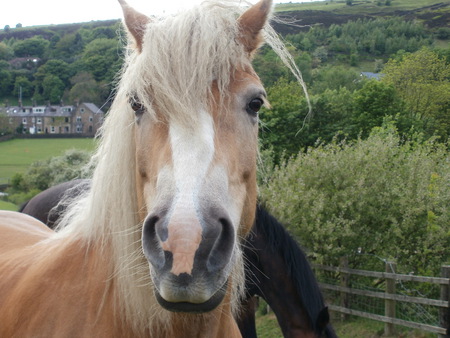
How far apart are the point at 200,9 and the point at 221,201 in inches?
41.4

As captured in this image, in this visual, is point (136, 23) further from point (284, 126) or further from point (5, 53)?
point (5, 53)

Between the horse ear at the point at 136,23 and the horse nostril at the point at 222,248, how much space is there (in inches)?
44.5

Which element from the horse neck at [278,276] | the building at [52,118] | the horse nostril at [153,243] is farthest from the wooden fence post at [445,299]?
the building at [52,118]

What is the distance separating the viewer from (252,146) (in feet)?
7.22

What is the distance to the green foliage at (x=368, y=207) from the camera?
35.9 feet

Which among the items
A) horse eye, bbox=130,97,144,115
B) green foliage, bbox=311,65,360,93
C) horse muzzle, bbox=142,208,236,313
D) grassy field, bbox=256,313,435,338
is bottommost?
grassy field, bbox=256,313,435,338

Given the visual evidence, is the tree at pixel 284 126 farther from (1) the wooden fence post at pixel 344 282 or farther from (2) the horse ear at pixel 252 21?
(2) the horse ear at pixel 252 21

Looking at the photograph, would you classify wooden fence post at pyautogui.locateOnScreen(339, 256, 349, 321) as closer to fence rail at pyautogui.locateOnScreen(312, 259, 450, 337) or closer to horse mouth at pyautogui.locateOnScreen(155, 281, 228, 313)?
fence rail at pyautogui.locateOnScreen(312, 259, 450, 337)

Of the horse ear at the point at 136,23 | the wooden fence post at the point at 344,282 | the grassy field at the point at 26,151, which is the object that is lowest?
the grassy field at the point at 26,151

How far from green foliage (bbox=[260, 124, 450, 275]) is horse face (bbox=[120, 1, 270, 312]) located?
28.6 feet

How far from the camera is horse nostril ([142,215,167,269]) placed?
5.36ft

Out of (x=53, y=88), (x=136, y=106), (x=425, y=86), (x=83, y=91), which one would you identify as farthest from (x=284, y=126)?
(x=53, y=88)

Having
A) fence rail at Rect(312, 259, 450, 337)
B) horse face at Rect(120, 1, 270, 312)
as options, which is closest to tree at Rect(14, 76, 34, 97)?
fence rail at Rect(312, 259, 450, 337)

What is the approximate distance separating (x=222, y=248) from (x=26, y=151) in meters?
59.2
